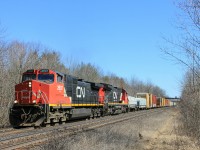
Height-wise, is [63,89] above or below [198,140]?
above

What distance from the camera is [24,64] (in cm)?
3428

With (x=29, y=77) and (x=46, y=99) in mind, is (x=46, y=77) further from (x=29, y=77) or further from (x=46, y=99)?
(x=46, y=99)

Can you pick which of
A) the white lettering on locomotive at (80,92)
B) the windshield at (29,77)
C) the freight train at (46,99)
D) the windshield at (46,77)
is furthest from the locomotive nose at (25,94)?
the white lettering on locomotive at (80,92)

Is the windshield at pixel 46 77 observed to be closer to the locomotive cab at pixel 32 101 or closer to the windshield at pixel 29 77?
the locomotive cab at pixel 32 101

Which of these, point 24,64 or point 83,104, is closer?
point 83,104

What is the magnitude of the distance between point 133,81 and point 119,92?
11282 centimetres

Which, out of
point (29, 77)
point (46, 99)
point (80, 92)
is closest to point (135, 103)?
point (80, 92)

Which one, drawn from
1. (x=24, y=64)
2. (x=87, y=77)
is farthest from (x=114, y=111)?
(x=87, y=77)

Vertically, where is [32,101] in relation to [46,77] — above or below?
below

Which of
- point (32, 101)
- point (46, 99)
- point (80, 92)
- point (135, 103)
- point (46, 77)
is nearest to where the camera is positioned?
point (32, 101)

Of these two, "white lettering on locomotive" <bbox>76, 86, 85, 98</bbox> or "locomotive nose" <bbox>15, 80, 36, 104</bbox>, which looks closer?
"locomotive nose" <bbox>15, 80, 36, 104</bbox>

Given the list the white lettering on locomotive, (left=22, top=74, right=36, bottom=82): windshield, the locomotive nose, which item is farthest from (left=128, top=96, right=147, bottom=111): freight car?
the locomotive nose

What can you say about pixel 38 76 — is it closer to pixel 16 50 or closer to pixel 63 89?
pixel 63 89

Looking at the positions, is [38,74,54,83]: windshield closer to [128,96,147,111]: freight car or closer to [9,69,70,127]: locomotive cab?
[9,69,70,127]: locomotive cab
